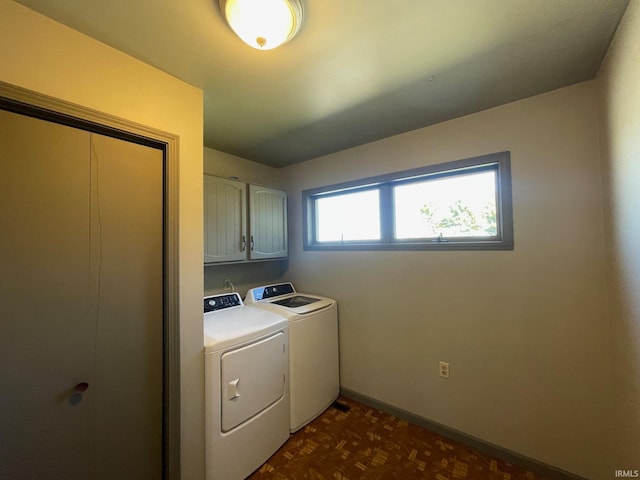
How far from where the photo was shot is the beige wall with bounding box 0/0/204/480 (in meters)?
0.98

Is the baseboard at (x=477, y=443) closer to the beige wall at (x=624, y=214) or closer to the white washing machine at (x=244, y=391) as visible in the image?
the beige wall at (x=624, y=214)

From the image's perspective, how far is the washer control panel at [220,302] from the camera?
2.10 meters

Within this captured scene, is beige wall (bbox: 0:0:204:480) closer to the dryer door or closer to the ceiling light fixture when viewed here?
the dryer door

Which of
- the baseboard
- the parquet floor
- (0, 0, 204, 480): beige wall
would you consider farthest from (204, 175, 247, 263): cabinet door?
the baseboard

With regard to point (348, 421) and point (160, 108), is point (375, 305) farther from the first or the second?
point (160, 108)

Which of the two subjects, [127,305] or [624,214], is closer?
[624,214]

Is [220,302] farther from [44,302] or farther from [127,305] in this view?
[44,302]

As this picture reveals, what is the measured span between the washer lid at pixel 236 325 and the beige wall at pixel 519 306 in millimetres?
973

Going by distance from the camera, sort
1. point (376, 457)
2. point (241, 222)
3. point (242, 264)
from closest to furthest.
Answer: point (376, 457), point (241, 222), point (242, 264)

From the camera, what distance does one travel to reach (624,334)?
48.0 inches

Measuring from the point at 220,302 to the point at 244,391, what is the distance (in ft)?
2.68

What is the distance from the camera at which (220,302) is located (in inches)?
86.0

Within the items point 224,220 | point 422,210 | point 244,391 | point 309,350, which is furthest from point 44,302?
point 422,210

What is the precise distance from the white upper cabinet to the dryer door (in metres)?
0.86
